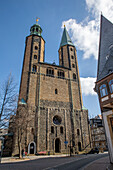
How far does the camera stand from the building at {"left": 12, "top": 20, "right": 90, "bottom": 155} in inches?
978

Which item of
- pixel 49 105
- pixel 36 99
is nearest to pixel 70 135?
pixel 49 105

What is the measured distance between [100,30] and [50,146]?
22143 mm

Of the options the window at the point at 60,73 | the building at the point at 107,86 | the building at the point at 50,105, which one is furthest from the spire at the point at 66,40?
the building at the point at 107,86

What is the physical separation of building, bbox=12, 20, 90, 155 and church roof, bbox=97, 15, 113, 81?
12277 millimetres

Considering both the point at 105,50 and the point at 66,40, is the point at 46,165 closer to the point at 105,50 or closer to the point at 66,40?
the point at 105,50

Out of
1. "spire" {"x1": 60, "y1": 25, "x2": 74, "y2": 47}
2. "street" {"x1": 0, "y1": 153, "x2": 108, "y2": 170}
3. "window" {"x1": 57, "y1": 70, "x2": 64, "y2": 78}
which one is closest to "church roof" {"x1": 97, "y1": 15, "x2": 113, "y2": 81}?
"street" {"x1": 0, "y1": 153, "x2": 108, "y2": 170}

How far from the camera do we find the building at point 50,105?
24.8 m

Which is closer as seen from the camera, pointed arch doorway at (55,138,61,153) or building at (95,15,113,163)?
building at (95,15,113,163)

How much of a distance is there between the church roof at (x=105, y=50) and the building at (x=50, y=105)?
12277 millimetres

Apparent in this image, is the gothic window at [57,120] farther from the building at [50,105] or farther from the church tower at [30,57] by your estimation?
the church tower at [30,57]

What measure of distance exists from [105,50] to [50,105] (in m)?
17.7

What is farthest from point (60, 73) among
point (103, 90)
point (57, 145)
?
point (103, 90)

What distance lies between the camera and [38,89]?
1171 inches

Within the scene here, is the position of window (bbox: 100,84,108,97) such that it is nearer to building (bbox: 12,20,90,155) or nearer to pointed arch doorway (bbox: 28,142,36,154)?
building (bbox: 12,20,90,155)
